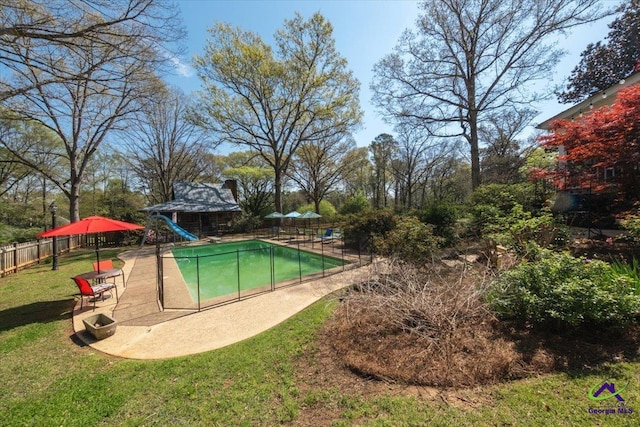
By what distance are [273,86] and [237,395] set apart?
22010 mm

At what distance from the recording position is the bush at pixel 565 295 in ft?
11.3

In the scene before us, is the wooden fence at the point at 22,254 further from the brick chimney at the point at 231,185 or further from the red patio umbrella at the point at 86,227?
the brick chimney at the point at 231,185

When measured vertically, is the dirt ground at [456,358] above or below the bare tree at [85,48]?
below

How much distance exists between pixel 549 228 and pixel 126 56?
44.2 ft

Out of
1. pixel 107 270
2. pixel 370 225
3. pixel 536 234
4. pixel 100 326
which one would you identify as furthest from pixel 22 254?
pixel 536 234

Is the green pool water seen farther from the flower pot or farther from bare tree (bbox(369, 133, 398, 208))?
bare tree (bbox(369, 133, 398, 208))

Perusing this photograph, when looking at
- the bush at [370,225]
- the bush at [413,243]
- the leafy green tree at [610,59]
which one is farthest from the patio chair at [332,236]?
the leafy green tree at [610,59]

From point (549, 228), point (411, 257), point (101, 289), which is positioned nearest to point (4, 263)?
point (101, 289)

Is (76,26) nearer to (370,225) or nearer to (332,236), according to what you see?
(370,225)

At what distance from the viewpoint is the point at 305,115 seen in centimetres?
2311

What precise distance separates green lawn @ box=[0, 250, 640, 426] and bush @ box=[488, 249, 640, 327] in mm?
696

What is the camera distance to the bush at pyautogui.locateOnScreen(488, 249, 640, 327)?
135 inches

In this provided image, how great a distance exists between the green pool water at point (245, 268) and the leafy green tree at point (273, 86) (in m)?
9.97

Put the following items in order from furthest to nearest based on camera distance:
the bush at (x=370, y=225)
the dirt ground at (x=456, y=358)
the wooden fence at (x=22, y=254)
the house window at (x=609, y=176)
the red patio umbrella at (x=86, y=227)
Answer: the bush at (x=370, y=225) < the wooden fence at (x=22, y=254) < the house window at (x=609, y=176) < the red patio umbrella at (x=86, y=227) < the dirt ground at (x=456, y=358)
